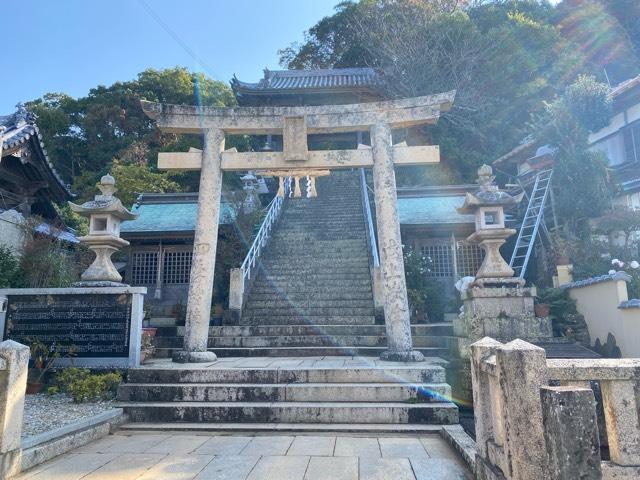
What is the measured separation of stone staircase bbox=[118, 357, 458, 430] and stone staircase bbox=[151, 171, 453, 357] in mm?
2281

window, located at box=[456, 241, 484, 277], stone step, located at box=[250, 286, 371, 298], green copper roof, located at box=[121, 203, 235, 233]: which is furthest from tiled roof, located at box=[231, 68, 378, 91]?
stone step, located at box=[250, 286, 371, 298]

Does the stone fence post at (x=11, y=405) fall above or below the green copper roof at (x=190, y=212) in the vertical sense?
below

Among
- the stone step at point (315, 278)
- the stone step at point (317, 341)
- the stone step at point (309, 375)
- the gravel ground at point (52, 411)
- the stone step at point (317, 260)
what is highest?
the stone step at point (317, 260)

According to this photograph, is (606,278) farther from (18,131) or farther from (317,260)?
(18,131)

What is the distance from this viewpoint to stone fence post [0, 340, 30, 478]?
390cm

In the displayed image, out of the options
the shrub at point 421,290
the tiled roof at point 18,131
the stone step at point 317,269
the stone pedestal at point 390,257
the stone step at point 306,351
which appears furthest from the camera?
the tiled roof at point 18,131

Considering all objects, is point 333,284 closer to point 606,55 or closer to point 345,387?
point 345,387

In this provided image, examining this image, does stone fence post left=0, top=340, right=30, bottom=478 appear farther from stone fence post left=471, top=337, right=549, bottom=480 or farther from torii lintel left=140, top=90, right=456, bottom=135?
torii lintel left=140, top=90, right=456, bottom=135

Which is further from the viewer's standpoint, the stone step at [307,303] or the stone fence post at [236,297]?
the stone step at [307,303]

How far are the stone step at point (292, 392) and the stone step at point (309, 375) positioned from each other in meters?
0.17

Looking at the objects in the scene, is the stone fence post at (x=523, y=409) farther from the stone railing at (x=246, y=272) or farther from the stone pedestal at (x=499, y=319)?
the stone railing at (x=246, y=272)

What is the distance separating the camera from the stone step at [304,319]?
1028 cm

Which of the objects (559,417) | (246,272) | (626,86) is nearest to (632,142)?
(626,86)

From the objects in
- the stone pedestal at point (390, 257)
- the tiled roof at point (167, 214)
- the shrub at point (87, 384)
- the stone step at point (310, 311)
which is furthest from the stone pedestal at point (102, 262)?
the tiled roof at point (167, 214)
